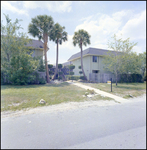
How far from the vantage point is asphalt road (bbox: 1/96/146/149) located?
2.39 metres

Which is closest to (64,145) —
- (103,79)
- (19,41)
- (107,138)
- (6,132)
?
(107,138)

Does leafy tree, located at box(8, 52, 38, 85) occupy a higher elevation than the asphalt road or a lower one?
higher

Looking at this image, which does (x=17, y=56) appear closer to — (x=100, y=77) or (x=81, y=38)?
(x=81, y=38)

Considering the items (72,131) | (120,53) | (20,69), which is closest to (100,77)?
(120,53)

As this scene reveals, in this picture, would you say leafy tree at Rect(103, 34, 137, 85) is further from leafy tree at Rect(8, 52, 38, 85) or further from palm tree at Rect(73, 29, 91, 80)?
leafy tree at Rect(8, 52, 38, 85)

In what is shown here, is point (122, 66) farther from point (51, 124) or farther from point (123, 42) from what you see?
point (51, 124)

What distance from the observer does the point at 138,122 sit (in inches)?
138

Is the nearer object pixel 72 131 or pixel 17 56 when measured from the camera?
pixel 72 131

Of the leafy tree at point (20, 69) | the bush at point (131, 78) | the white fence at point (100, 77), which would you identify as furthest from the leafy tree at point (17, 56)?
the bush at point (131, 78)

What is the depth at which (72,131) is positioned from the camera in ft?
9.38

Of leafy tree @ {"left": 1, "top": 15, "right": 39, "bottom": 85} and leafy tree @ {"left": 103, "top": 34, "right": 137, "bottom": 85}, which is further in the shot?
leafy tree @ {"left": 103, "top": 34, "right": 137, "bottom": 85}

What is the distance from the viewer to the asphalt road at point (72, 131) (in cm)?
239

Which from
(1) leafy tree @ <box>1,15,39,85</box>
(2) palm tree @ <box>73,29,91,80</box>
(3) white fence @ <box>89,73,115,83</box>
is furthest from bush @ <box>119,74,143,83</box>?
(1) leafy tree @ <box>1,15,39,85</box>

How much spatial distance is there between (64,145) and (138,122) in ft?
8.74
